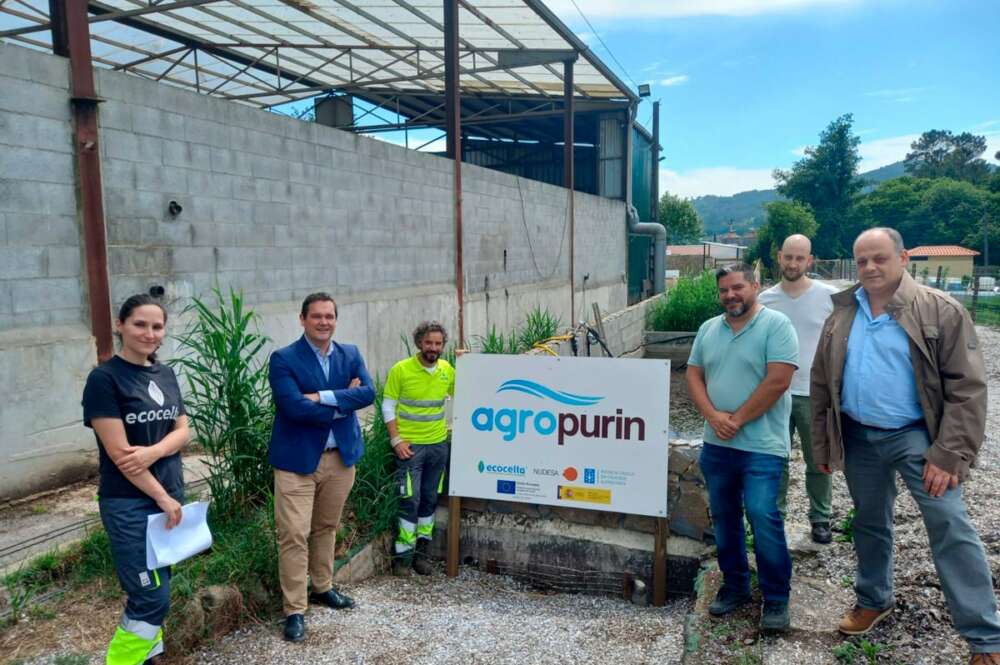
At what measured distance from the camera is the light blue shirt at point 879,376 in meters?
2.91

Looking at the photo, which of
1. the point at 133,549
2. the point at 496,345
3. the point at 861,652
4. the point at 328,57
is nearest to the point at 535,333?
the point at 496,345

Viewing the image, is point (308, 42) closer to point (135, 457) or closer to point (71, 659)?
point (135, 457)

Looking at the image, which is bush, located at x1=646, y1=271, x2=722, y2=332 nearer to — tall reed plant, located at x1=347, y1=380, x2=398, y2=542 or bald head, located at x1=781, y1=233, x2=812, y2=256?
bald head, located at x1=781, y1=233, x2=812, y2=256

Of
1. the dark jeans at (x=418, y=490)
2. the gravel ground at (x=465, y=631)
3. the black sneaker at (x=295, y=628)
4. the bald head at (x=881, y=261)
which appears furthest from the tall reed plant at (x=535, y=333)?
the bald head at (x=881, y=261)

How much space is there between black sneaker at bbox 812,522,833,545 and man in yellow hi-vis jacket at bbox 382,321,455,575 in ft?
7.68

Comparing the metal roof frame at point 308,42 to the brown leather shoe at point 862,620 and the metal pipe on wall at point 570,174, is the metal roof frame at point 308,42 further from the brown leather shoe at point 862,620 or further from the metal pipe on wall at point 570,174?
the brown leather shoe at point 862,620

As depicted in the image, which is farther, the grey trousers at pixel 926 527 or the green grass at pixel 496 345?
the green grass at pixel 496 345

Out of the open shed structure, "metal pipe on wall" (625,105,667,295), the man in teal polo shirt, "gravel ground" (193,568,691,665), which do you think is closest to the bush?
the open shed structure

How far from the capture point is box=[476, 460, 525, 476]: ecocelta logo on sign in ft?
15.3

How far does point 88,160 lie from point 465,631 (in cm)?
443

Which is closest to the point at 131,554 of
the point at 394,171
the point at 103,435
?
the point at 103,435

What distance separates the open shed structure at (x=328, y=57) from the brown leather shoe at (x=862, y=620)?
528cm

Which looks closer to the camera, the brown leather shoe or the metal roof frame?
the brown leather shoe

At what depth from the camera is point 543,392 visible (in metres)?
4.63
